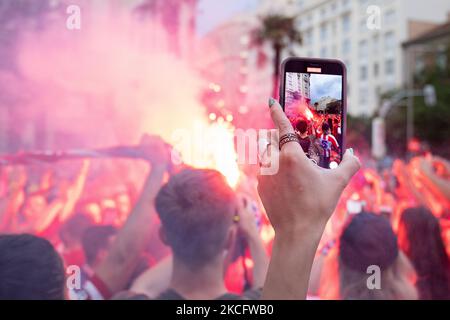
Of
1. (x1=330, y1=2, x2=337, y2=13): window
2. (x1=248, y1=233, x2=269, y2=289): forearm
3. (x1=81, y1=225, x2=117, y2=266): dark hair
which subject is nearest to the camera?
(x1=248, y1=233, x2=269, y2=289): forearm

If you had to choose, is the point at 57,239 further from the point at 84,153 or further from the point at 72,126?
the point at 72,126

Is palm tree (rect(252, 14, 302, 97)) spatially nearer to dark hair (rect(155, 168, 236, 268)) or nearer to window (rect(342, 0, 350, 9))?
dark hair (rect(155, 168, 236, 268))

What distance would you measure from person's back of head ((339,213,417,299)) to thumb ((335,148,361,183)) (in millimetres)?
1046

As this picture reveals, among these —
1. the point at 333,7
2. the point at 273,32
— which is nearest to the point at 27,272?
the point at 273,32

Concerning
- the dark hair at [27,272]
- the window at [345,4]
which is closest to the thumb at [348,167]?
the dark hair at [27,272]

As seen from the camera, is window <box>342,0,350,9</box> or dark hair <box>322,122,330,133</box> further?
window <box>342,0,350,9</box>

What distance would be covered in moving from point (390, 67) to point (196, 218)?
91.6 ft

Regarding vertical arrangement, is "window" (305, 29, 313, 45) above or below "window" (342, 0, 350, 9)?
below

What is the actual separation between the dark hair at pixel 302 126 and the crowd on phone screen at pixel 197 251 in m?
0.06

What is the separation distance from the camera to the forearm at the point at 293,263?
85 centimetres

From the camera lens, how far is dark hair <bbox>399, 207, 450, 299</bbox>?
2.26 m

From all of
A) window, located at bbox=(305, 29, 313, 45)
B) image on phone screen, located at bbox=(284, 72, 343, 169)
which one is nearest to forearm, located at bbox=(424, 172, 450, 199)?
image on phone screen, located at bbox=(284, 72, 343, 169)

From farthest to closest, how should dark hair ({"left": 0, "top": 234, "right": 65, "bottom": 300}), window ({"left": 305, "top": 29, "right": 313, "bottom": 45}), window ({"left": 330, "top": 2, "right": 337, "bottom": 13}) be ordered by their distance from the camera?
window ({"left": 330, "top": 2, "right": 337, "bottom": 13}) < window ({"left": 305, "top": 29, "right": 313, "bottom": 45}) < dark hair ({"left": 0, "top": 234, "right": 65, "bottom": 300})
